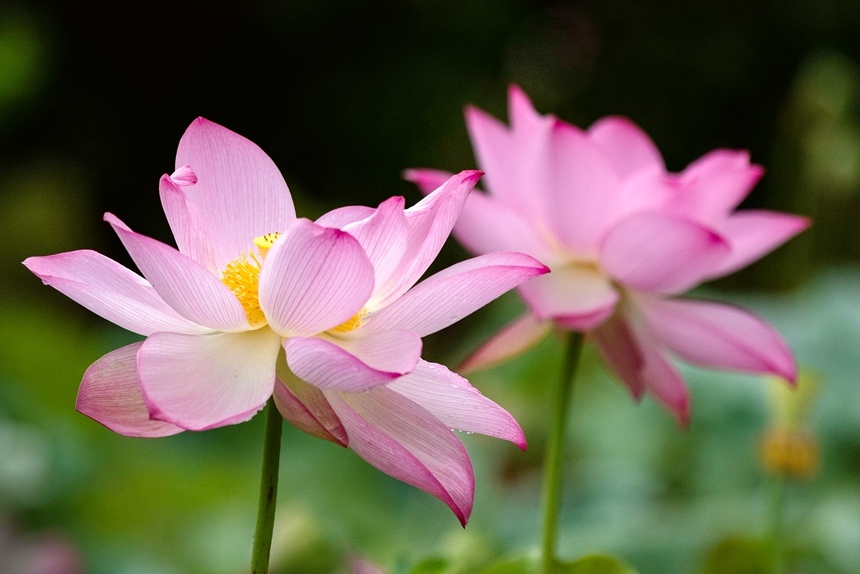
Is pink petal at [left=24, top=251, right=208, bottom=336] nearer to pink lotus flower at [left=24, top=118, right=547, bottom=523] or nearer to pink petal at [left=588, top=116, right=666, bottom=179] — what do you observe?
pink lotus flower at [left=24, top=118, right=547, bottom=523]

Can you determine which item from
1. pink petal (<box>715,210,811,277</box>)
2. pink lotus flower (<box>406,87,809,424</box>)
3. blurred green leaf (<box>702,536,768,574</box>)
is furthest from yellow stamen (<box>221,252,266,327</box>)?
blurred green leaf (<box>702,536,768,574</box>)

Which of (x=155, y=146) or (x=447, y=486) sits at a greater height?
(x=447, y=486)

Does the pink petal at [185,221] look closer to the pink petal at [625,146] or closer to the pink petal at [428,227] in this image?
the pink petal at [428,227]

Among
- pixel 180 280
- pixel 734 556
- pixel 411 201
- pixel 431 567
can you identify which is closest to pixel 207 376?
pixel 180 280

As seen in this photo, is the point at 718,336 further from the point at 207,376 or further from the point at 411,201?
the point at 411,201

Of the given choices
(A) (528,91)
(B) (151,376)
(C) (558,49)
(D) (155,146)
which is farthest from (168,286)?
(C) (558,49)

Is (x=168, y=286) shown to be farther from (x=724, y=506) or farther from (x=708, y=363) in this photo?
(x=724, y=506)

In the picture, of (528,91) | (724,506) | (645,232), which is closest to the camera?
(645,232)
